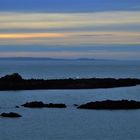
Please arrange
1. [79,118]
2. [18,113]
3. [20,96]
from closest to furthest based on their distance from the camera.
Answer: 1. [79,118]
2. [18,113]
3. [20,96]

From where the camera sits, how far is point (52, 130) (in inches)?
1677

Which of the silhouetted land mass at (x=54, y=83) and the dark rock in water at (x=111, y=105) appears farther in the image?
the silhouetted land mass at (x=54, y=83)

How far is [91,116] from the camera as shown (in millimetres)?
50781

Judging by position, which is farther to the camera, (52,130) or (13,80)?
(13,80)

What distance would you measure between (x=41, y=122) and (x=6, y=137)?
304 inches

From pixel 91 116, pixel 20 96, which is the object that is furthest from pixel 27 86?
pixel 91 116

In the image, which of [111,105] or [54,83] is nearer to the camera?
[111,105]

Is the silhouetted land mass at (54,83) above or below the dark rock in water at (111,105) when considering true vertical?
above

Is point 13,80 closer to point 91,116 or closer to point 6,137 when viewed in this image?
point 91,116

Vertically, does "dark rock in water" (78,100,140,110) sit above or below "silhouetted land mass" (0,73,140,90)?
below

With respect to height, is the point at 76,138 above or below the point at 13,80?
below

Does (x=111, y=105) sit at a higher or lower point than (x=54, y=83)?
lower

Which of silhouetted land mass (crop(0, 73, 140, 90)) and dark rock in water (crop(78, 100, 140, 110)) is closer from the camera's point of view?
dark rock in water (crop(78, 100, 140, 110))

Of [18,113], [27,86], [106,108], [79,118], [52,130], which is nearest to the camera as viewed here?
[52,130]
